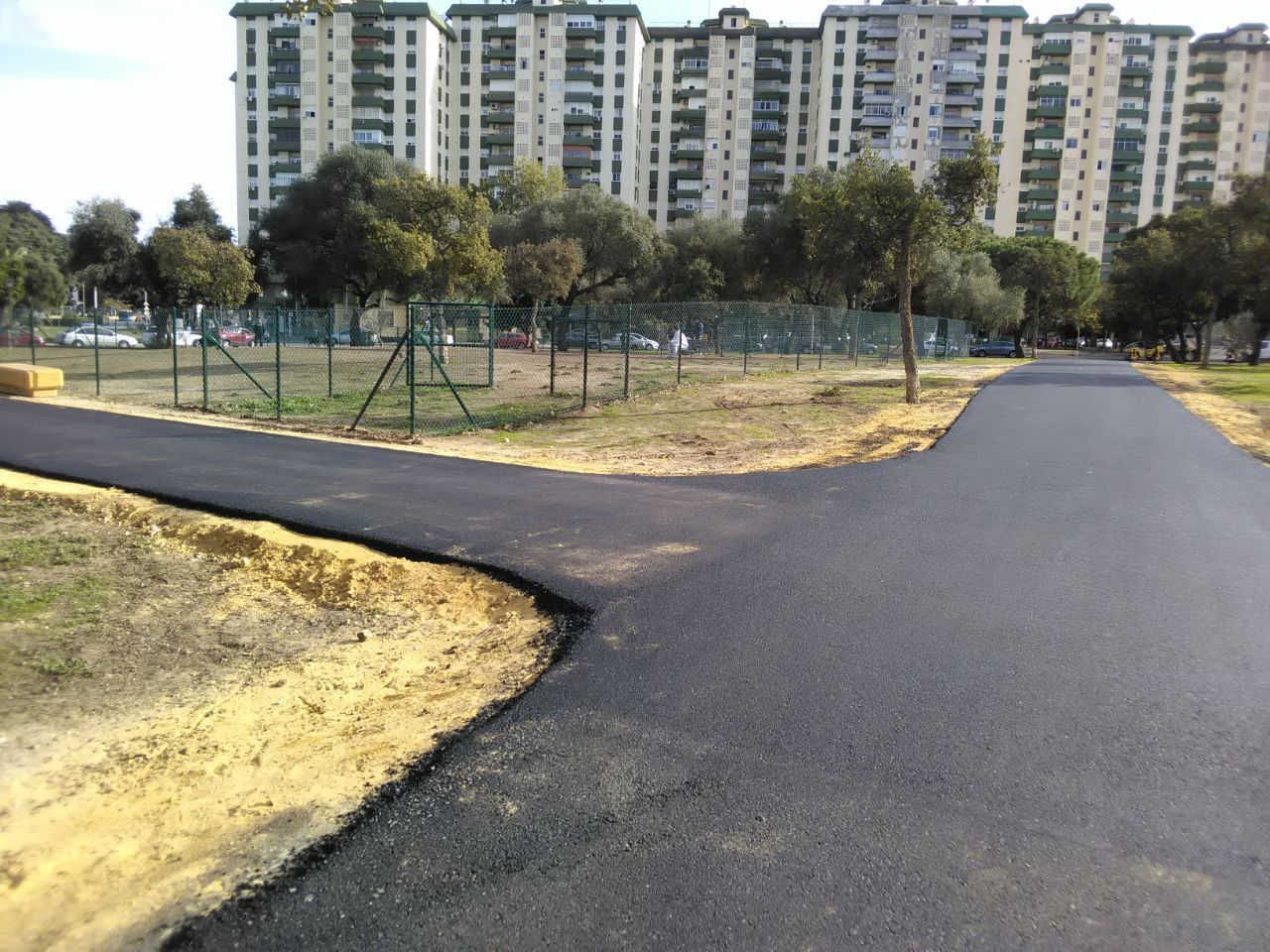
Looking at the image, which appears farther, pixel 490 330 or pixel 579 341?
pixel 579 341

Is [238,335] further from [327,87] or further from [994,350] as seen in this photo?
[327,87]

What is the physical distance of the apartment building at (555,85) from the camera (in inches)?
3728

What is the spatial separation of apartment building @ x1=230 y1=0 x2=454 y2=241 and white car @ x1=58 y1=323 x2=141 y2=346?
5285cm

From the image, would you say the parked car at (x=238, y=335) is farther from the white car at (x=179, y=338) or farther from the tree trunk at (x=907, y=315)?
the tree trunk at (x=907, y=315)

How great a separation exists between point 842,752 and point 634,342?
1160 inches

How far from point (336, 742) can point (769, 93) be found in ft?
358

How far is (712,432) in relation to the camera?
53.6ft

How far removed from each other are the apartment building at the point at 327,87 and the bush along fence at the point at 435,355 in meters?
55.1

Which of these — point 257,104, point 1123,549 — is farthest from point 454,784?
point 257,104

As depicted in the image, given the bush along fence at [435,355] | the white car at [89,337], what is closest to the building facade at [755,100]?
the white car at [89,337]

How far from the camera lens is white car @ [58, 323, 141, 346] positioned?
3327 centimetres

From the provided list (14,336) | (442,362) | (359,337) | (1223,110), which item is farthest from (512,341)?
(1223,110)

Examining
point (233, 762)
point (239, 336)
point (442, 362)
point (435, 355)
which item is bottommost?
point (233, 762)

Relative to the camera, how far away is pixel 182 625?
18.2 ft
